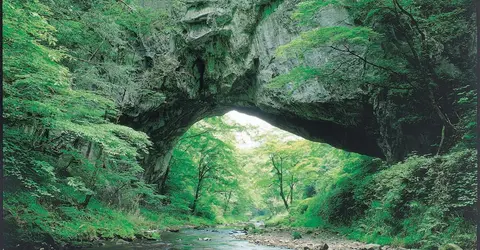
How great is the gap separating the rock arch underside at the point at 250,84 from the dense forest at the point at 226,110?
0.21ft

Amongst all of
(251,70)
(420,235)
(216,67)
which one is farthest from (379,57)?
(216,67)

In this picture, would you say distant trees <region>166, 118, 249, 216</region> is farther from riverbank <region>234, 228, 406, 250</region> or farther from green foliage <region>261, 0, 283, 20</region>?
riverbank <region>234, 228, 406, 250</region>

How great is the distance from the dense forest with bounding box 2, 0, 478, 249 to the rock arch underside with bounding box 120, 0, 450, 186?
0.21 feet

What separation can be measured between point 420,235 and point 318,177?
10.4 m

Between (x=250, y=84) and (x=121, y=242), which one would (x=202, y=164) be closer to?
(x=250, y=84)

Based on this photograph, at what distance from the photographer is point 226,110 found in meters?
17.3

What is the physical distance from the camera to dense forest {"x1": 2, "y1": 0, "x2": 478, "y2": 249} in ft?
18.0

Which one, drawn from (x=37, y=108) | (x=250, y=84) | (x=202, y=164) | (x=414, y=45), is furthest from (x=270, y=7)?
(x=202, y=164)

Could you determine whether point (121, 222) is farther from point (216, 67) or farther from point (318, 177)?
point (318, 177)

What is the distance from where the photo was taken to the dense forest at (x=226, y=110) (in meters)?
5.47

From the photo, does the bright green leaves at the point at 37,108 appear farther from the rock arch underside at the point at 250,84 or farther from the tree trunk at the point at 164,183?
the tree trunk at the point at 164,183

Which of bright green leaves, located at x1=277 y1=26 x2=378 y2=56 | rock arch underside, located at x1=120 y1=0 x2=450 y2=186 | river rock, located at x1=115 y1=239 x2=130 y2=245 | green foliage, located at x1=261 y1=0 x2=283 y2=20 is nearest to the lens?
bright green leaves, located at x1=277 y1=26 x2=378 y2=56

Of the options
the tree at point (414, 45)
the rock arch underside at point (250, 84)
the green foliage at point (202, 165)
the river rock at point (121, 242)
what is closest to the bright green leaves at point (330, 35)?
the tree at point (414, 45)

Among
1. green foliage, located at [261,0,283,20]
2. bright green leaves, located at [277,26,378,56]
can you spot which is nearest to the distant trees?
green foliage, located at [261,0,283,20]
